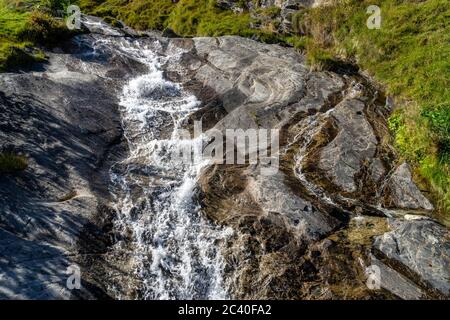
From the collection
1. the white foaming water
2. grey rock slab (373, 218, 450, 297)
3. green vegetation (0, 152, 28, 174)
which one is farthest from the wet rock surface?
the white foaming water

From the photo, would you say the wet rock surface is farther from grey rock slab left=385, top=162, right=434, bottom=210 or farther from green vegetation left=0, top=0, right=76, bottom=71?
green vegetation left=0, top=0, right=76, bottom=71

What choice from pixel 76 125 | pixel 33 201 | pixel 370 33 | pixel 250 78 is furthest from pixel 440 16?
pixel 33 201

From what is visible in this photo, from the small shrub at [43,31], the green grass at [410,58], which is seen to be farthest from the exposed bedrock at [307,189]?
the small shrub at [43,31]

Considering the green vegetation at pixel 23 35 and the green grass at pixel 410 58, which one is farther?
the green vegetation at pixel 23 35

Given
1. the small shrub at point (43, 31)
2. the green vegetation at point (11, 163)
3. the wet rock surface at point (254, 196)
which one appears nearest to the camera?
the wet rock surface at point (254, 196)

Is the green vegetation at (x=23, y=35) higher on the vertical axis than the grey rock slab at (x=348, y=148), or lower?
higher

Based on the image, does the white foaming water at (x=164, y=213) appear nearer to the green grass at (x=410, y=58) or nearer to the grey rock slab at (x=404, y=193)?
the grey rock slab at (x=404, y=193)
